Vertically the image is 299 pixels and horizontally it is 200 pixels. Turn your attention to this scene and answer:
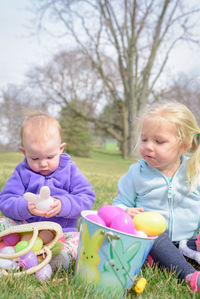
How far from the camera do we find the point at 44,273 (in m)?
1.59

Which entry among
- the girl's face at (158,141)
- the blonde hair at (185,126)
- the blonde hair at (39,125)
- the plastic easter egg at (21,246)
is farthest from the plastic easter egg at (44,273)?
the blonde hair at (185,126)

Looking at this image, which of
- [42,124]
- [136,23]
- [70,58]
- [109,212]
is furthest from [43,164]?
[70,58]

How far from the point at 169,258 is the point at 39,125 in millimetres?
1086

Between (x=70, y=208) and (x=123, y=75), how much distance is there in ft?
50.0

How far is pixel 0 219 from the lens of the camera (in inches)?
80.6

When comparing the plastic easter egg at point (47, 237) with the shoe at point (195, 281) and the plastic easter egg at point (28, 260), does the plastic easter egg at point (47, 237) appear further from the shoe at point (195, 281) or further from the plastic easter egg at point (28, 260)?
the shoe at point (195, 281)

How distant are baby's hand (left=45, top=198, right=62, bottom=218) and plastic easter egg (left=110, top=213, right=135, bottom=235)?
44 centimetres

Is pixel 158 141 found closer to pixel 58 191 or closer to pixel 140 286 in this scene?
pixel 58 191

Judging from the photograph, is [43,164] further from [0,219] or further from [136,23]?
[136,23]

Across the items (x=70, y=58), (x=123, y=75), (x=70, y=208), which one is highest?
(x=70, y=58)

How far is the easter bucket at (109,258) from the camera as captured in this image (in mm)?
1395

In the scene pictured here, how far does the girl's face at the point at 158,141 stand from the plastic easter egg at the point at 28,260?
3.01ft

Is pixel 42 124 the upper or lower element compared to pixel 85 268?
upper

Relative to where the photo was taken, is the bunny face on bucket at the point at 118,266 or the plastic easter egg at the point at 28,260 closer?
the bunny face on bucket at the point at 118,266
